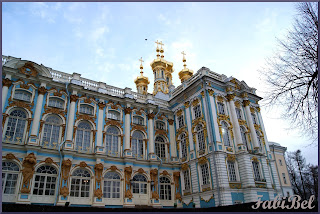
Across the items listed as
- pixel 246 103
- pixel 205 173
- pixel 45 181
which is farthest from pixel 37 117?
pixel 246 103

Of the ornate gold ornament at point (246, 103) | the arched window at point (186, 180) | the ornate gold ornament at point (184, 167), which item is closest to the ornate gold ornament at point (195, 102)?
the ornate gold ornament at point (246, 103)

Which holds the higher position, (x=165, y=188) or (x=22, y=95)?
(x=22, y=95)

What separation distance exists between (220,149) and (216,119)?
2445 mm

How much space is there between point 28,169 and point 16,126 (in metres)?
3.14

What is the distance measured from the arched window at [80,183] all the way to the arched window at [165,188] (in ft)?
19.7

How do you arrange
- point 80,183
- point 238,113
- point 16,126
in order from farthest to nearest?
1. point 238,113
2. point 80,183
3. point 16,126

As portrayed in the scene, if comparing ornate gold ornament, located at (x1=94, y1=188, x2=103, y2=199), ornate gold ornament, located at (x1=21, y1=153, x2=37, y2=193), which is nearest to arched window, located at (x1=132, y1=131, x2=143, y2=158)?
ornate gold ornament, located at (x1=94, y1=188, x2=103, y2=199)

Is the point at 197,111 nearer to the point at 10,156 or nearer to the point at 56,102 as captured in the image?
the point at 56,102

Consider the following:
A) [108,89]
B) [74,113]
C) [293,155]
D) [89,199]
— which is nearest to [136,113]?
[108,89]

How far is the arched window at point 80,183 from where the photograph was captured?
53.2 ft

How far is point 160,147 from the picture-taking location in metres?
21.6

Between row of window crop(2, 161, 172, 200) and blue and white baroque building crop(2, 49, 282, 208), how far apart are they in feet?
0.20

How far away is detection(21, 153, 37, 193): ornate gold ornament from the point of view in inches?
569

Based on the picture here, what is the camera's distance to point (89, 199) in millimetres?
16391
